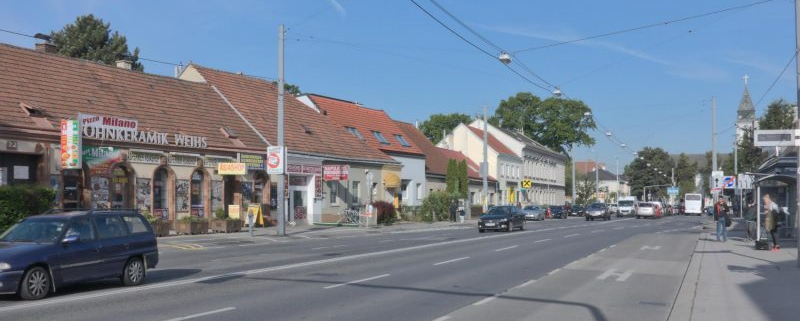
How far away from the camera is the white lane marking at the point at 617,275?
52.2ft

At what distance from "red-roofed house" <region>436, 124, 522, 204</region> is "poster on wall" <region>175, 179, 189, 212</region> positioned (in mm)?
42931

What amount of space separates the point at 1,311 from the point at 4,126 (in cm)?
1727

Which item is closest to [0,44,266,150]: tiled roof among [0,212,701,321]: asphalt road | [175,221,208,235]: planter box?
[175,221,208,235]: planter box

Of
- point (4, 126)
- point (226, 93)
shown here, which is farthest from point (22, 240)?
point (226, 93)

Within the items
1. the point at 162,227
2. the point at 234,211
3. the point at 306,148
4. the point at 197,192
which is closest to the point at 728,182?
the point at 306,148

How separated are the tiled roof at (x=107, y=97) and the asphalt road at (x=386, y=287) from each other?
9.48 meters

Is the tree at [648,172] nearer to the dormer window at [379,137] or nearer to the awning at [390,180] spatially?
the dormer window at [379,137]

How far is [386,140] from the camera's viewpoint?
173 ft

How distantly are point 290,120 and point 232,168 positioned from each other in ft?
33.1

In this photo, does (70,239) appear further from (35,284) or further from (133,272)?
(133,272)

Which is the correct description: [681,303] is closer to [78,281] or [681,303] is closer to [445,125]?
[78,281]

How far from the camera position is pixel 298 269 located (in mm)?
17188

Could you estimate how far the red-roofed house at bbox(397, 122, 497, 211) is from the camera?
5883 cm

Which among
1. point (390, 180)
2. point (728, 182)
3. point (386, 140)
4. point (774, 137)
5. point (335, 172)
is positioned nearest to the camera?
point (774, 137)
